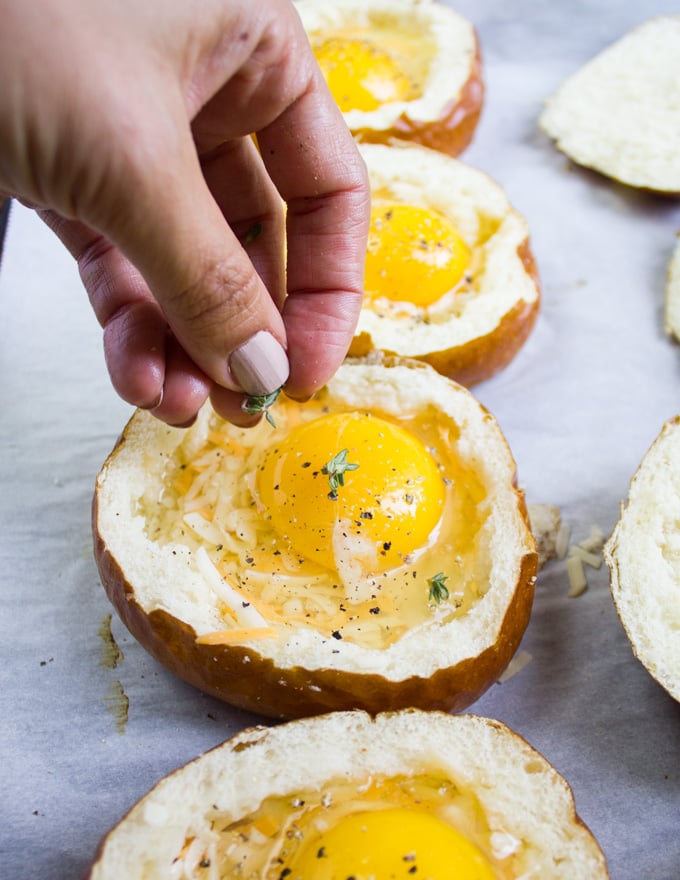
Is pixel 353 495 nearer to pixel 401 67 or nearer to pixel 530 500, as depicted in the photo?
pixel 530 500

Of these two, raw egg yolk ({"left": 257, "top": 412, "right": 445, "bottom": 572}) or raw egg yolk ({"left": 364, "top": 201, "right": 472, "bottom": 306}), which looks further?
raw egg yolk ({"left": 364, "top": 201, "right": 472, "bottom": 306})

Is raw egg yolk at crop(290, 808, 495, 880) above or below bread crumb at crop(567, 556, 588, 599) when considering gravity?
above

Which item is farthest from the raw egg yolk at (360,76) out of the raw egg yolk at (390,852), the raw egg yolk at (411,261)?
the raw egg yolk at (390,852)

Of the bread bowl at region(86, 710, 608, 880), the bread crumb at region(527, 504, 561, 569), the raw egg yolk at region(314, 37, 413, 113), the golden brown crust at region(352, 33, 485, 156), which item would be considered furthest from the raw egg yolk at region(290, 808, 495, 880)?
the raw egg yolk at region(314, 37, 413, 113)

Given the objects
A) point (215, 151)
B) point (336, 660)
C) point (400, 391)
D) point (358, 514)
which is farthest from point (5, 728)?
point (215, 151)

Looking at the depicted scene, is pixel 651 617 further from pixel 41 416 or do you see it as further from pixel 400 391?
pixel 41 416

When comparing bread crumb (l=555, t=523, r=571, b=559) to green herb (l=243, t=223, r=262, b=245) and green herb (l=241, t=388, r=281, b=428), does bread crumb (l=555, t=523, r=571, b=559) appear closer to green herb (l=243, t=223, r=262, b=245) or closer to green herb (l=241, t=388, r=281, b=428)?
green herb (l=241, t=388, r=281, b=428)

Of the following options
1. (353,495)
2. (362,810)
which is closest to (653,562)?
(353,495)
